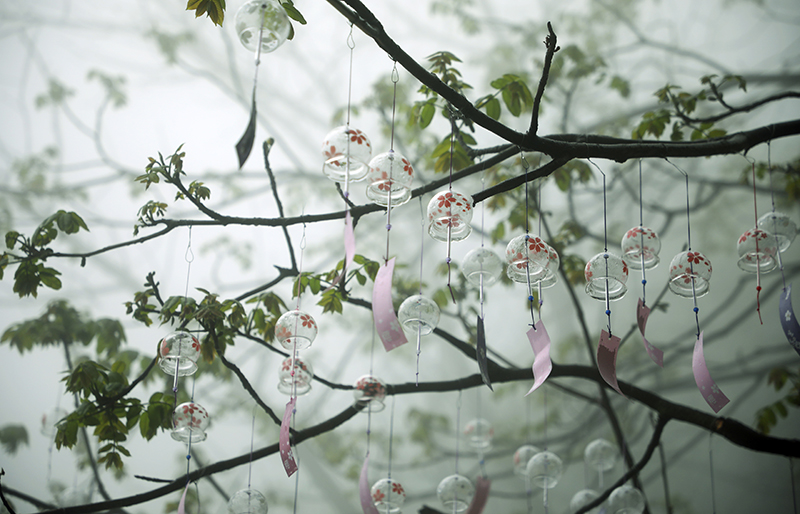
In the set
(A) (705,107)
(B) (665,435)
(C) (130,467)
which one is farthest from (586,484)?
(C) (130,467)

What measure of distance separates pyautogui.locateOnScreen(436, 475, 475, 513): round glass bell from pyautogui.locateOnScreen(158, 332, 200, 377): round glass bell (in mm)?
965

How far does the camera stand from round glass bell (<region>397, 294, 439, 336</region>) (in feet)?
5.20

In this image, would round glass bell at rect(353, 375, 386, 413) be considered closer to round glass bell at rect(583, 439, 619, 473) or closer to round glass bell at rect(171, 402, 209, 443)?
round glass bell at rect(171, 402, 209, 443)

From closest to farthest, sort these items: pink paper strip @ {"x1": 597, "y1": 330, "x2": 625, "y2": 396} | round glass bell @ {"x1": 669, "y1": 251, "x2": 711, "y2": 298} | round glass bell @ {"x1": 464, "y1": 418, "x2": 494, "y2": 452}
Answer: pink paper strip @ {"x1": 597, "y1": 330, "x2": 625, "y2": 396} < round glass bell @ {"x1": 669, "y1": 251, "x2": 711, "y2": 298} < round glass bell @ {"x1": 464, "y1": 418, "x2": 494, "y2": 452}

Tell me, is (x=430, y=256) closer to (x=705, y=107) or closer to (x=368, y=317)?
(x=368, y=317)

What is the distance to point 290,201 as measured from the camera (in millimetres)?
4312

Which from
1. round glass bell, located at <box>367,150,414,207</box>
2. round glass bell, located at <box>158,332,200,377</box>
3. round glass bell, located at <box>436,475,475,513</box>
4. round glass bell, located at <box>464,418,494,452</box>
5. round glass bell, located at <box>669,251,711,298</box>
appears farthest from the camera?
round glass bell, located at <box>464,418,494,452</box>

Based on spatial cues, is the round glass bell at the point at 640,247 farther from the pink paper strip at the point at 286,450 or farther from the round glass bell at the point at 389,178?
the pink paper strip at the point at 286,450

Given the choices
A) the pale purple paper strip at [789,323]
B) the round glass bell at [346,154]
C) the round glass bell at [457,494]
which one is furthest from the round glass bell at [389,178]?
the round glass bell at [457,494]

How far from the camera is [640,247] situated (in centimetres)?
A: 165

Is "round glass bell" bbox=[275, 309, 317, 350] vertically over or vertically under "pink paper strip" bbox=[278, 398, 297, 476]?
over

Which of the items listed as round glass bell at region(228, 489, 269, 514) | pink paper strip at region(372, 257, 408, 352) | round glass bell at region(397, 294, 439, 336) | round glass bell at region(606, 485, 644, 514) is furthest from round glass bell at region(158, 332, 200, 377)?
round glass bell at region(606, 485, 644, 514)

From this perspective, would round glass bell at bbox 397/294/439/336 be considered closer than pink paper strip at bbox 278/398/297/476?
No

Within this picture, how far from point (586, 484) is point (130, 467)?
8.96ft
